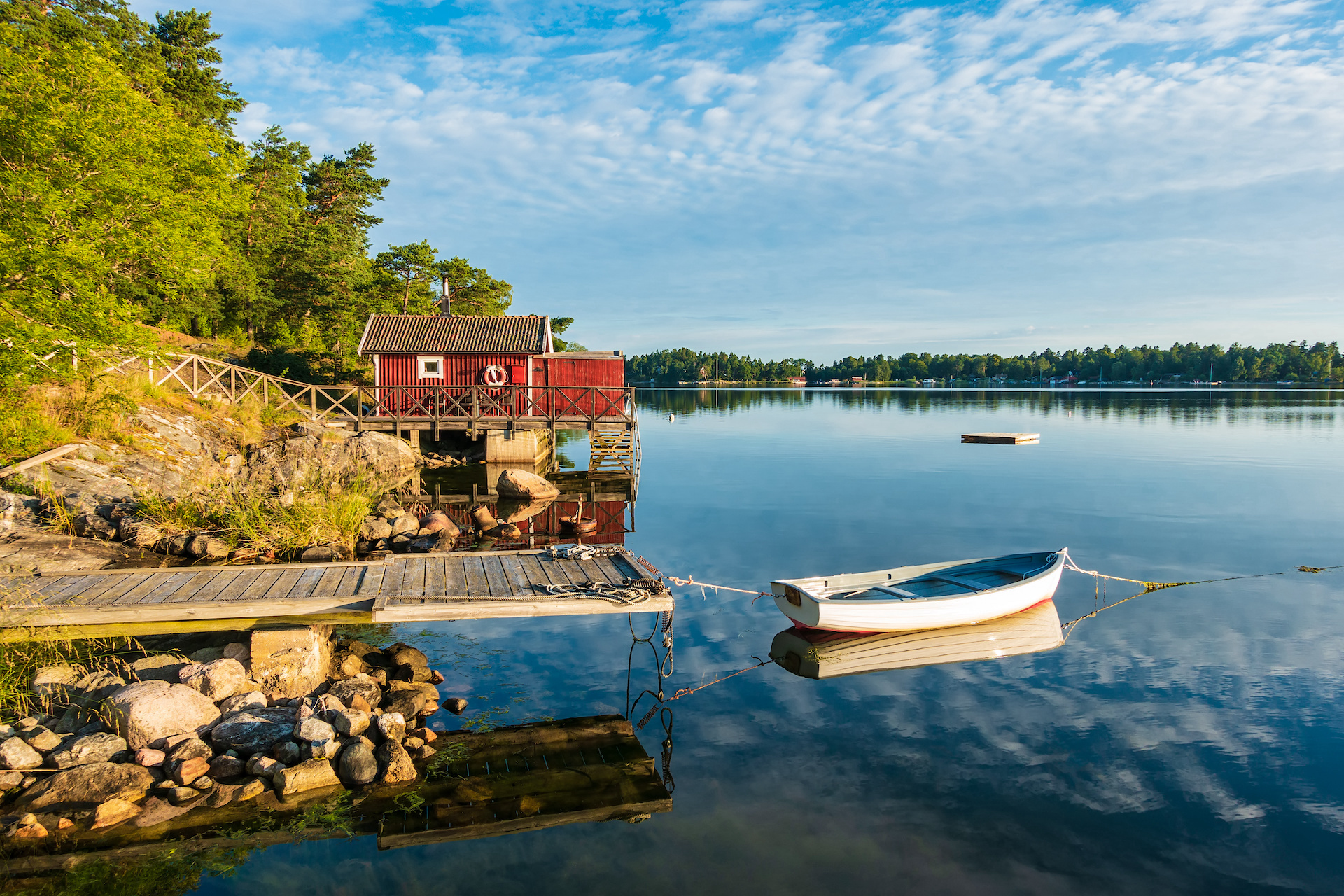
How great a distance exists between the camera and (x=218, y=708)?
6.83 m

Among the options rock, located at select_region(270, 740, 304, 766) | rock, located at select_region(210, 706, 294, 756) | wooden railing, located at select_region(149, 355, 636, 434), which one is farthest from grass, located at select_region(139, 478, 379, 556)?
wooden railing, located at select_region(149, 355, 636, 434)

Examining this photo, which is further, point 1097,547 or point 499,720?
point 1097,547

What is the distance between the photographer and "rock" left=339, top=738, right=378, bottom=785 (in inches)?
250

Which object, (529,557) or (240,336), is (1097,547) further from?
(240,336)

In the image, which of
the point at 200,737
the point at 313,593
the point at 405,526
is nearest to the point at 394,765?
the point at 200,737

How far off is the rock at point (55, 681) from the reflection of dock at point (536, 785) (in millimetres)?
3393

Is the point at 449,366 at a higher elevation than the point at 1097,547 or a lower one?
higher

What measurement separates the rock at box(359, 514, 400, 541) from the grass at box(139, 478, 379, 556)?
1.21 metres

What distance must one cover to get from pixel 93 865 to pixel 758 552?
13149 mm

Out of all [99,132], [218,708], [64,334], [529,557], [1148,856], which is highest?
[99,132]

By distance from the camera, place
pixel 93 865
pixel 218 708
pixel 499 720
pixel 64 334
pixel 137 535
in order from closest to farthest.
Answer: pixel 93 865
pixel 218 708
pixel 499 720
pixel 137 535
pixel 64 334

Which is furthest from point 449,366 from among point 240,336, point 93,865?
point 93,865

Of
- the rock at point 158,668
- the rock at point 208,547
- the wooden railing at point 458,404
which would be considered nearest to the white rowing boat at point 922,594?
the rock at point 158,668

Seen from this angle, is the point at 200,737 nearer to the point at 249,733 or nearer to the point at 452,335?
the point at 249,733
